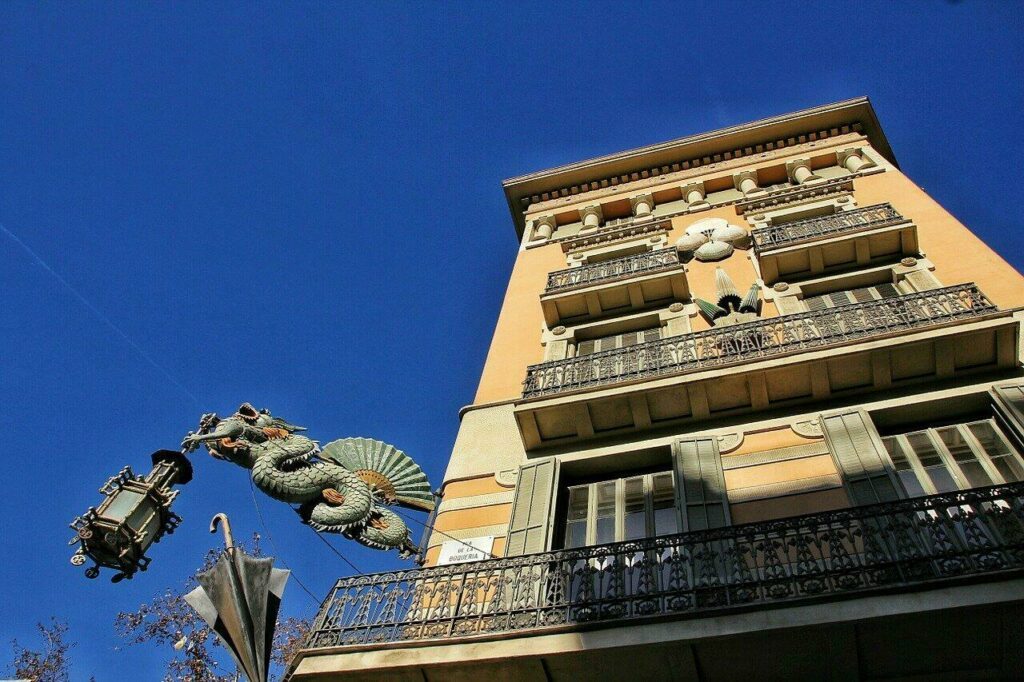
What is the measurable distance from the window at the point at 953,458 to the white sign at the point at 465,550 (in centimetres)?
500

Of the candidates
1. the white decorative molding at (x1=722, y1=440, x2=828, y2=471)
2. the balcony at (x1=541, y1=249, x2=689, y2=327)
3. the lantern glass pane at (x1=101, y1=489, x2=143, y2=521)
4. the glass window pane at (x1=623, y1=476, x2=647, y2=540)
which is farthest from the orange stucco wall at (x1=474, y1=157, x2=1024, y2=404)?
the lantern glass pane at (x1=101, y1=489, x2=143, y2=521)

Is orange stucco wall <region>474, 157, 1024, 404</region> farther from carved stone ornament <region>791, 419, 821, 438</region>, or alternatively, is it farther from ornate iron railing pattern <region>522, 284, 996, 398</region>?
carved stone ornament <region>791, 419, 821, 438</region>

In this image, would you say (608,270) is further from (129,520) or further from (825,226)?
(129,520)

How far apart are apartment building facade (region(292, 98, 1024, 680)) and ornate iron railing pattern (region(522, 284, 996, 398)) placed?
0.15ft

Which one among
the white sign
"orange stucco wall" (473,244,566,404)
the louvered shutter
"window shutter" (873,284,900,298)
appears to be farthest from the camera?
"orange stucco wall" (473,244,566,404)

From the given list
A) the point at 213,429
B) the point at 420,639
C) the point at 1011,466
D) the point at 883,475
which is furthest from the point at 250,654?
the point at 1011,466

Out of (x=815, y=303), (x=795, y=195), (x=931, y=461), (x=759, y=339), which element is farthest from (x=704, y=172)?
(x=931, y=461)

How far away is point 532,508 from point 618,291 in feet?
18.1

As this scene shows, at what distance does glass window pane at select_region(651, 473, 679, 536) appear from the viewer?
957 cm

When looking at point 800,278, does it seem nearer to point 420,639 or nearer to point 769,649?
point 769,649

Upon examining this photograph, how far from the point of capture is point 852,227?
13742mm

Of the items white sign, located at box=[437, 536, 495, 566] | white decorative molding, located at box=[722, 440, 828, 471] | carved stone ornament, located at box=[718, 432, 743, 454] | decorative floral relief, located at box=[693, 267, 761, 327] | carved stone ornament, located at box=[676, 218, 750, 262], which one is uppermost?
carved stone ornament, located at box=[676, 218, 750, 262]

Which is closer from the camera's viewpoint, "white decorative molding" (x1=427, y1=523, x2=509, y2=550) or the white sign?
the white sign

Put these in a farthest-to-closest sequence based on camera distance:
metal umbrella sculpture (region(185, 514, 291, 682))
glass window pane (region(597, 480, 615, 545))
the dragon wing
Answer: the dragon wing < glass window pane (region(597, 480, 615, 545)) < metal umbrella sculpture (region(185, 514, 291, 682))
